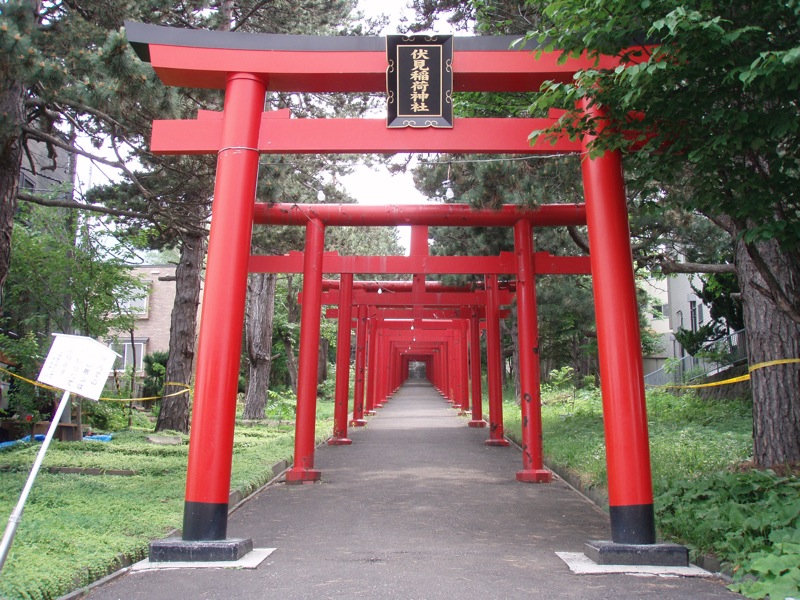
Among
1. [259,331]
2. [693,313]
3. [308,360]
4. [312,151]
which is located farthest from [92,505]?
[693,313]

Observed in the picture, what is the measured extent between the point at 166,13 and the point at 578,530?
356 inches

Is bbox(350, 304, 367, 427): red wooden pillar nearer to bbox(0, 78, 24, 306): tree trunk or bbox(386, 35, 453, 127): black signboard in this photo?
bbox(0, 78, 24, 306): tree trunk

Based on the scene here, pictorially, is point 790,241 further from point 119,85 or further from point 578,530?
point 119,85

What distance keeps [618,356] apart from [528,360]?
141 inches

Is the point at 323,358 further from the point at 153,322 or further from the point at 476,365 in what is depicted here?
the point at 476,365

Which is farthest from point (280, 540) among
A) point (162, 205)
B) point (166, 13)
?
point (166, 13)

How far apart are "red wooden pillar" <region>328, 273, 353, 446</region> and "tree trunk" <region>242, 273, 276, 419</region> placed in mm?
3369

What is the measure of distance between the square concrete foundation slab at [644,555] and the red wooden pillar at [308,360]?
14.7 feet

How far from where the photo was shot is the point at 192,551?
16.0 feet

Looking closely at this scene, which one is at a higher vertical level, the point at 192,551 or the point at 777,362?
the point at 777,362

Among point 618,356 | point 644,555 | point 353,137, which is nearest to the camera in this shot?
point 644,555

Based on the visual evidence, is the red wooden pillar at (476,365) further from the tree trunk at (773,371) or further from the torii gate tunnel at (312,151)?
the torii gate tunnel at (312,151)

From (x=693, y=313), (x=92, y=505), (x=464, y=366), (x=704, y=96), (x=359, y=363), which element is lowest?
(x=92, y=505)

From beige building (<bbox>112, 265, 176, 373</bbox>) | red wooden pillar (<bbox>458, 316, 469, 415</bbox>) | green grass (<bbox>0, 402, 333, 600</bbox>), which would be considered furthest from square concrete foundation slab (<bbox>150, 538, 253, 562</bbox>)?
beige building (<bbox>112, 265, 176, 373</bbox>)
